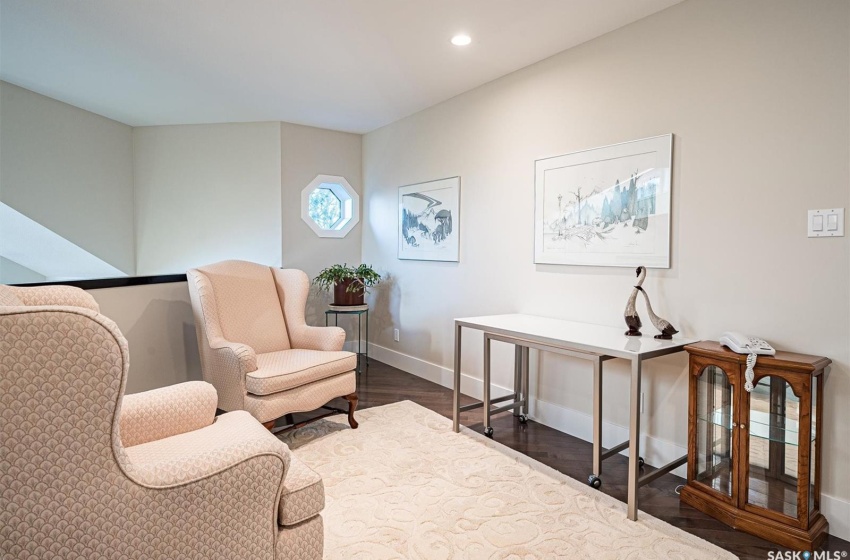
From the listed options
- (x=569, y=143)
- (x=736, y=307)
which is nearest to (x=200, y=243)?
(x=569, y=143)

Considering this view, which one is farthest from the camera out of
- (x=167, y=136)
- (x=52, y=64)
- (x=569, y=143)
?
(x=167, y=136)

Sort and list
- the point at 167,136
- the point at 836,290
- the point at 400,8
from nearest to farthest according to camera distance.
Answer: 1. the point at 836,290
2. the point at 400,8
3. the point at 167,136

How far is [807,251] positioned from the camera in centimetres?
199

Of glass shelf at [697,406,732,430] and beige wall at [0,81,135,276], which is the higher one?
beige wall at [0,81,135,276]

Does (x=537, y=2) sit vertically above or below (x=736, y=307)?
above

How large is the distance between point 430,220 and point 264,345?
177 cm

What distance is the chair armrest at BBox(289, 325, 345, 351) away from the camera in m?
3.18

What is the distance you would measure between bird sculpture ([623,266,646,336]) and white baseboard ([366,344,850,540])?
63 centimetres

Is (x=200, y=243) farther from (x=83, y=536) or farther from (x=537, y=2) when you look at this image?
(x=83, y=536)

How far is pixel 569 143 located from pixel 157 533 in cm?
281

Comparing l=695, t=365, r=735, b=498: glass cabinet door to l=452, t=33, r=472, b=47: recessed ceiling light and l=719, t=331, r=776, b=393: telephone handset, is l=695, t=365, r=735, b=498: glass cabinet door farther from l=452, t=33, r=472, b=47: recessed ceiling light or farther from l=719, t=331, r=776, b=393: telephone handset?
l=452, t=33, r=472, b=47: recessed ceiling light

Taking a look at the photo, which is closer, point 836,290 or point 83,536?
point 83,536

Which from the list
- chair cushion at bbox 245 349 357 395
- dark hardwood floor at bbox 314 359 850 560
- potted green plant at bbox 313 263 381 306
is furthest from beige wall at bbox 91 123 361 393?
chair cushion at bbox 245 349 357 395

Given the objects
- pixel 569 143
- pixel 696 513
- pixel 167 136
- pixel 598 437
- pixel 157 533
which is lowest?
pixel 696 513
